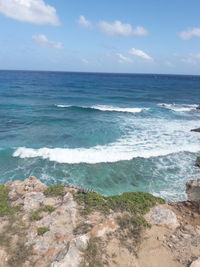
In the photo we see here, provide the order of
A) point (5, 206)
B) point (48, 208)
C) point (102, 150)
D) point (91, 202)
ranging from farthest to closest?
point (102, 150)
point (91, 202)
point (5, 206)
point (48, 208)

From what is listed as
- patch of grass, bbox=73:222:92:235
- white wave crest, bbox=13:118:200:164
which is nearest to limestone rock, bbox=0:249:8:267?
patch of grass, bbox=73:222:92:235

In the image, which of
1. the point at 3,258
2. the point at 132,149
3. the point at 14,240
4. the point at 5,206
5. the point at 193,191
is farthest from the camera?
the point at 132,149

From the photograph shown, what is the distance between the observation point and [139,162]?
57.5 feet

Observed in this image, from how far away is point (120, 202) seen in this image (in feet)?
29.3

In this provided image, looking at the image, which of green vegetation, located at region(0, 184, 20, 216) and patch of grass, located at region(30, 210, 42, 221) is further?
Result: green vegetation, located at region(0, 184, 20, 216)

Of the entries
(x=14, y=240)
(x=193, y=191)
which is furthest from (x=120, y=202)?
(x=14, y=240)

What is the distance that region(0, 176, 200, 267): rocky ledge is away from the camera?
6.29 metres

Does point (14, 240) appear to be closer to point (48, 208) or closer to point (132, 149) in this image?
point (48, 208)

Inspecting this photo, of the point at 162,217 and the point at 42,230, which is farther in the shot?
the point at 162,217

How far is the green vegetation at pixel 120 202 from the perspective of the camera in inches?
333

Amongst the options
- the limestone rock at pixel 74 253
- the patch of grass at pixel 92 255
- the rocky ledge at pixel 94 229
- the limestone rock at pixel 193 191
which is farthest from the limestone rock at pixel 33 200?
the limestone rock at pixel 193 191

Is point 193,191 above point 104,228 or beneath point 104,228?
above

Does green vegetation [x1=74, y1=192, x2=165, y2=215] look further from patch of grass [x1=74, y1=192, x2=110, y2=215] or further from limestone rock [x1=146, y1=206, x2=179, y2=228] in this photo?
limestone rock [x1=146, y1=206, x2=179, y2=228]

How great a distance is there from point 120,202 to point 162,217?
1.82 m
